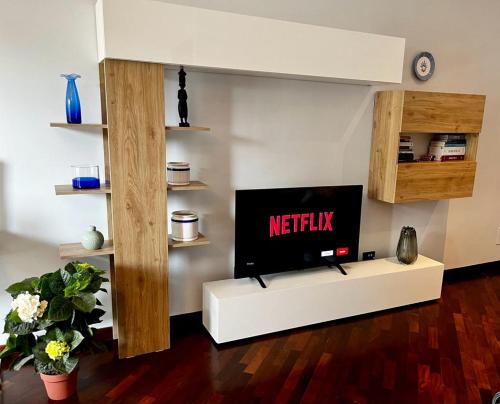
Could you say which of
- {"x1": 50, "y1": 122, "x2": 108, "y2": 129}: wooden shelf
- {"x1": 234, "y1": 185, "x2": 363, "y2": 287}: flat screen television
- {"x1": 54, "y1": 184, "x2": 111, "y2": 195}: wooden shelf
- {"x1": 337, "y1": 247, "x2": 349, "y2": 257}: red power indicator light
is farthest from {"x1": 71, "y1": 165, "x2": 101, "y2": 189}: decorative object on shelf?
{"x1": 337, "y1": 247, "x2": 349, "y2": 257}: red power indicator light

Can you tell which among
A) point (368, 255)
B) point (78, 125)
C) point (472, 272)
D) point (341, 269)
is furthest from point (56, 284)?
point (472, 272)

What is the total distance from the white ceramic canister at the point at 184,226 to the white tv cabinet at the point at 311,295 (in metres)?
0.42

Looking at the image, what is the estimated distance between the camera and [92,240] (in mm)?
2340

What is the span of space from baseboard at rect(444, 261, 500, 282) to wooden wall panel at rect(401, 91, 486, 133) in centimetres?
143

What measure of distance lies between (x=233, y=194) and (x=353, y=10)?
161cm

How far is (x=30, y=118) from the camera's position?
2291 millimetres

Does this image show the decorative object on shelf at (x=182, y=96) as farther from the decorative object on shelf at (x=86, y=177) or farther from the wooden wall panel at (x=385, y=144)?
the wooden wall panel at (x=385, y=144)

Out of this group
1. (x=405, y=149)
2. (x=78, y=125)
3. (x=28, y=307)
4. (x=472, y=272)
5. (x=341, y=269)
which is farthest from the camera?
(x=472, y=272)

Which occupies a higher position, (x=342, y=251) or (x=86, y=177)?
(x=86, y=177)

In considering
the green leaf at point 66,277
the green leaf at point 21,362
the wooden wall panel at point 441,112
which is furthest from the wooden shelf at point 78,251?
the wooden wall panel at point 441,112

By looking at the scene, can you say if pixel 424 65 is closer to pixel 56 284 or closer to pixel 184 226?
pixel 184 226

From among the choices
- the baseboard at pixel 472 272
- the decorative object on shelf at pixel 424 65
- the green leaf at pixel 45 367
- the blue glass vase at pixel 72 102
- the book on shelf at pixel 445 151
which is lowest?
the baseboard at pixel 472 272

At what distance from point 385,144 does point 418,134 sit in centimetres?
48

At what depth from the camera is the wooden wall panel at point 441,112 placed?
10.1ft
